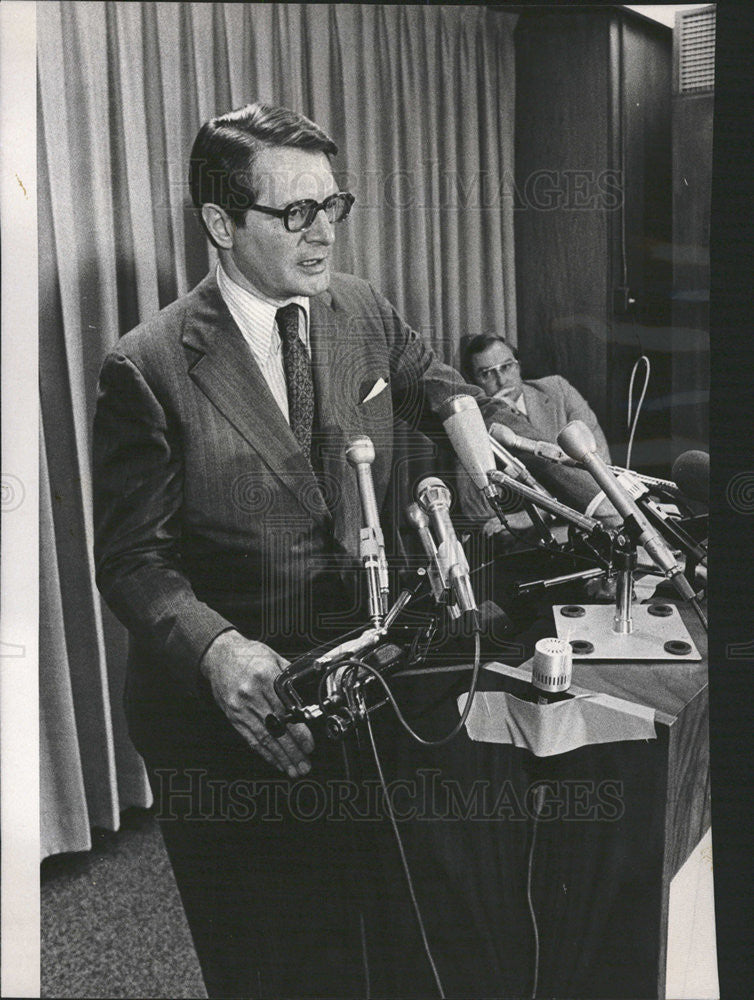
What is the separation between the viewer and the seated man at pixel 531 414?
3.49 ft

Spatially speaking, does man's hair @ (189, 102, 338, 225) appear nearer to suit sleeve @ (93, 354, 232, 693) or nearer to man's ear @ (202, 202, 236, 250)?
man's ear @ (202, 202, 236, 250)

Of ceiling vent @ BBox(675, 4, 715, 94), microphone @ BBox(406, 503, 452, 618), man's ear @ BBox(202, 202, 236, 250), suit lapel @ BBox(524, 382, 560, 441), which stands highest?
ceiling vent @ BBox(675, 4, 715, 94)

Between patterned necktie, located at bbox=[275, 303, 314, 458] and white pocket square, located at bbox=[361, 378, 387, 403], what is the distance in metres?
0.06

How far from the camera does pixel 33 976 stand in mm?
1086

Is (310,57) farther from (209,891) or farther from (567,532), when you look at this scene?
(209,891)

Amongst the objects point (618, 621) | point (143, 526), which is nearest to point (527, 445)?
point (618, 621)

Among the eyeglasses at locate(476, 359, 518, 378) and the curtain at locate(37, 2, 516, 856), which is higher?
the curtain at locate(37, 2, 516, 856)

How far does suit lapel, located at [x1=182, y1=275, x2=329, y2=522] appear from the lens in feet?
3.37

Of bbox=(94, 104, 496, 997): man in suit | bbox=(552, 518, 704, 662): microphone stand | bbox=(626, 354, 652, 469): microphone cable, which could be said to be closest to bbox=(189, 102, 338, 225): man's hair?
bbox=(94, 104, 496, 997): man in suit

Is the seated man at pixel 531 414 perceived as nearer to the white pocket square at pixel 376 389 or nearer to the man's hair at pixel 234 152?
the white pocket square at pixel 376 389

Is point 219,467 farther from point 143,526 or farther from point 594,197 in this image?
point 594,197

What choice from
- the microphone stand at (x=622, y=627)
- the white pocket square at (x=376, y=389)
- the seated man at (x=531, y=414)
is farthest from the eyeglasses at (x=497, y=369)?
the microphone stand at (x=622, y=627)

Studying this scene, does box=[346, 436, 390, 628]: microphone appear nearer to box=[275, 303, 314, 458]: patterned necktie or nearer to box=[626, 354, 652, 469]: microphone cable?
box=[275, 303, 314, 458]: patterned necktie

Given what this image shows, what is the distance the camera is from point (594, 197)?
41.7 inches
